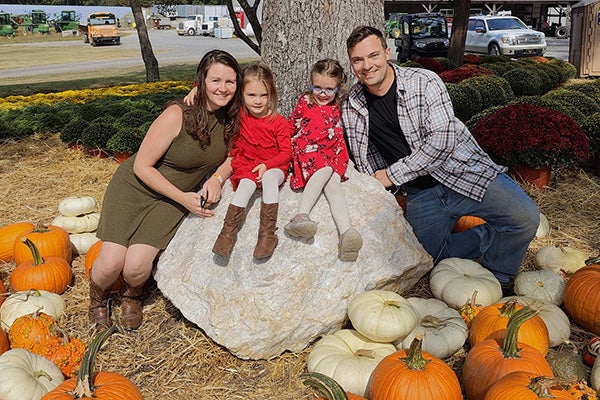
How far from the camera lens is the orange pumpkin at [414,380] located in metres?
2.71

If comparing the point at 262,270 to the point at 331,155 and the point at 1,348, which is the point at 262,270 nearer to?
the point at 331,155

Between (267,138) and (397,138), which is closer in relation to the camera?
(267,138)

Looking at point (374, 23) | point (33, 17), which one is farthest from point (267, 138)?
point (33, 17)

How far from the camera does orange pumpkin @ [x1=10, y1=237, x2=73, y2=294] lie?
4297 millimetres

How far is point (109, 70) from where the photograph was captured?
24.1 metres

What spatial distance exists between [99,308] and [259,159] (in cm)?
144

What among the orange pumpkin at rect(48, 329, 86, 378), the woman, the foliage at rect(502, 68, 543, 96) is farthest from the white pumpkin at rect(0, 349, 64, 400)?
the foliage at rect(502, 68, 543, 96)

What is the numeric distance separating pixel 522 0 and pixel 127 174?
45.1m

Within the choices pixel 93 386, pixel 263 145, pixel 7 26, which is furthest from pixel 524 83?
pixel 7 26

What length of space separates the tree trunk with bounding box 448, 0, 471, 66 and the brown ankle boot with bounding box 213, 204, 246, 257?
13.3 m

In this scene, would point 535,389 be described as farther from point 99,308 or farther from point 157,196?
point 99,308

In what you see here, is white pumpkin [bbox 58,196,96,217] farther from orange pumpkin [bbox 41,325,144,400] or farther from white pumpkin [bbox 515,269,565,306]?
white pumpkin [bbox 515,269,565,306]

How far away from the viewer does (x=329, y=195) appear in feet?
12.0

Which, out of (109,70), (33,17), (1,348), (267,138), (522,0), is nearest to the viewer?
(1,348)
